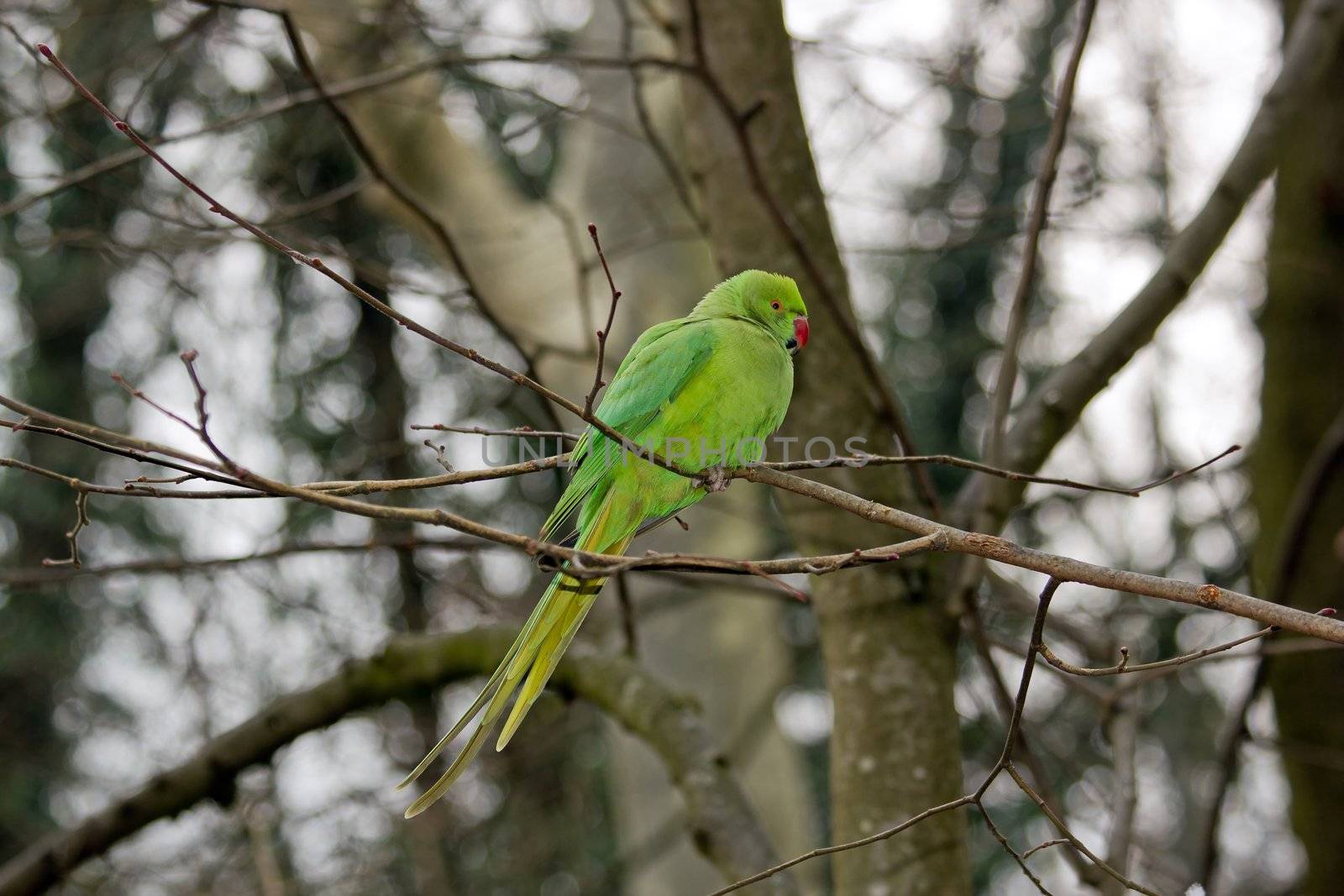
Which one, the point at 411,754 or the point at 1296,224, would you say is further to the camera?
the point at 411,754

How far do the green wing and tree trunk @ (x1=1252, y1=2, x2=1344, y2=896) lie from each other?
275 centimetres

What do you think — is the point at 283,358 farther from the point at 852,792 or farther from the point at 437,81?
the point at 852,792

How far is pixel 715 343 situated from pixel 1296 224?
3.12 metres

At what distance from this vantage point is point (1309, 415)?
456 cm

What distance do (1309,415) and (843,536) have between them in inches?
98.5

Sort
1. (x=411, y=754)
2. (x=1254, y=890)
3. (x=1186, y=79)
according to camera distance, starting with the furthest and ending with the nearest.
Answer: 1. (x=1254, y=890)
2. (x=411, y=754)
3. (x=1186, y=79)

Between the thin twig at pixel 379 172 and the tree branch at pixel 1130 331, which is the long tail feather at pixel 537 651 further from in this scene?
the tree branch at pixel 1130 331

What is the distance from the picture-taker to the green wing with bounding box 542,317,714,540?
2930mm

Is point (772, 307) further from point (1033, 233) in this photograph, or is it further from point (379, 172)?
point (379, 172)

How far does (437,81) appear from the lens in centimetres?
662

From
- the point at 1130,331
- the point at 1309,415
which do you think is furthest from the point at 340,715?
the point at 1309,415

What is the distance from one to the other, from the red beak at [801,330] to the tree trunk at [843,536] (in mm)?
52

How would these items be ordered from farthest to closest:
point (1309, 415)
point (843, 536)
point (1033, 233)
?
point (1309, 415) < point (843, 536) < point (1033, 233)

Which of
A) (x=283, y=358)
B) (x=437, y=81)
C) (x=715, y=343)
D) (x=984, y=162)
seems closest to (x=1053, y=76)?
(x=984, y=162)
